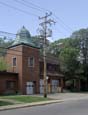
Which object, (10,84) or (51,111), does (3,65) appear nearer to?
(10,84)

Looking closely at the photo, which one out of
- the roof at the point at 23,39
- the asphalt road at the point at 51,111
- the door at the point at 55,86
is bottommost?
the asphalt road at the point at 51,111

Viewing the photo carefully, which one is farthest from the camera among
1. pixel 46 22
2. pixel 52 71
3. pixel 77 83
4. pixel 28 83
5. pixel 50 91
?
pixel 77 83

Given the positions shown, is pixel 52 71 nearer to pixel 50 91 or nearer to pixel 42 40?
pixel 50 91

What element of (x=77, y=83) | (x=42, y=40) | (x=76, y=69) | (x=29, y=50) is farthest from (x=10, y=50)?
(x=77, y=83)

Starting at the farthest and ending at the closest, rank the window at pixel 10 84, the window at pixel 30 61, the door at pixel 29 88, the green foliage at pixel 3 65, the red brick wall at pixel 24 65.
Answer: the green foliage at pixel 3 65, the window at pixel 30 61, the door at pixel 29 88, the red brick wall at pixel 24 65, the window at pixel 10 84

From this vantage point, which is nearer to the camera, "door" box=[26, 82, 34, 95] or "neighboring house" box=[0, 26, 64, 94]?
"neighboring house" box=[0, 26, 64, 94]

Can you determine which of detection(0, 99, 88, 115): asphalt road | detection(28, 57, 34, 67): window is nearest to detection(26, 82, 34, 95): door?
detection(28, 57, 34, 67): window

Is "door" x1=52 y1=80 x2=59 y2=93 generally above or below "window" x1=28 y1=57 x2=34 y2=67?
below

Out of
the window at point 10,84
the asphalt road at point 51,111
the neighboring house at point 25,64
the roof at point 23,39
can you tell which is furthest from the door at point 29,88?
the asphalt road at point 51,111

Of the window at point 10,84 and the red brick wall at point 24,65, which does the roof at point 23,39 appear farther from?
the window at point 10,84

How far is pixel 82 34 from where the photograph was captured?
7300 cm

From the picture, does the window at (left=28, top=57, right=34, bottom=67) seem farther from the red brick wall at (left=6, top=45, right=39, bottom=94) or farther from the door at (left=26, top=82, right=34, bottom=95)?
the door at (left=26, top=82, right=34, bottom=95)

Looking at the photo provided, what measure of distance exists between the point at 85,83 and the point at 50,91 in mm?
18559

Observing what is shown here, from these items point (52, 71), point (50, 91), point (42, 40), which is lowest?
point (50, 91)
